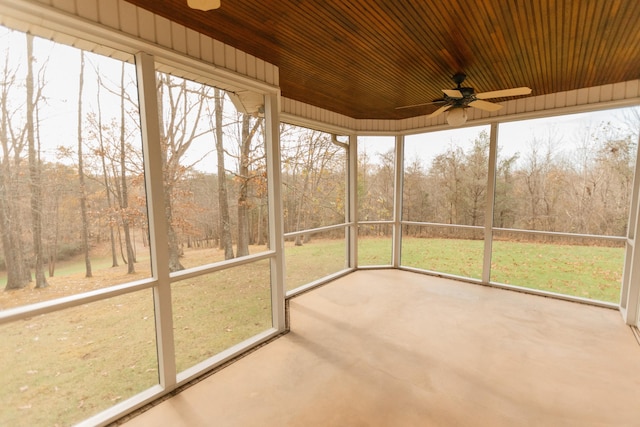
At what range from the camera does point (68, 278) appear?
3400 millimetres

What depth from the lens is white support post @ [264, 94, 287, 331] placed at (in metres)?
3.03

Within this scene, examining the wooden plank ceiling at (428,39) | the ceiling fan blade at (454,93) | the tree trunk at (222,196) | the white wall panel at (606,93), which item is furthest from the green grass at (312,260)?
the white wall panel at (606,93)

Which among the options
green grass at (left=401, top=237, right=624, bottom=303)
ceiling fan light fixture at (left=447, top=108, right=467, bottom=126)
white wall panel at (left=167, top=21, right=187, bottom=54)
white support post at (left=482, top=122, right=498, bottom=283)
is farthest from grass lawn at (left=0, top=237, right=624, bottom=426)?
ceiling fan light fixture at (left=447, top=108, right=467, bottom=126)

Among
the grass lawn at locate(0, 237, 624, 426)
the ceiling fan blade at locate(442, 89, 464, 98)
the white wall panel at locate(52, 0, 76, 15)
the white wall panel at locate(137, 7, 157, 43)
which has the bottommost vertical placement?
the grass lawn at locate(0, 237, 624, 426)

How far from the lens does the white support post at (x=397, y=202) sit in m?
5.48

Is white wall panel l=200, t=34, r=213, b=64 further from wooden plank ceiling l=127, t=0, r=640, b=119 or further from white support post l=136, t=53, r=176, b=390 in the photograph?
white support post l=136, t=53, r=176, b=390

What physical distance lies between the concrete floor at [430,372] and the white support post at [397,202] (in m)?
1.92

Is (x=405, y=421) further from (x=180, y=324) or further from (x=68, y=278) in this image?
(x=68, y=278)

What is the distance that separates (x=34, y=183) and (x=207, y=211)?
2332 millimetres

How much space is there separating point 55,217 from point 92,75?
6.17 ft

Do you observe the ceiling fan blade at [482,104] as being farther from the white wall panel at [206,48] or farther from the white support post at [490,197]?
the white wall panel at [206,48]

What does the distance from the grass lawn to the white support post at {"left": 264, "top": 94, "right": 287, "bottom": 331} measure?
1.83ft

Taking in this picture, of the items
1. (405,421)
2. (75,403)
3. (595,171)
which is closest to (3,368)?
(75,403)

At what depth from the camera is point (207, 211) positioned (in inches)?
197
